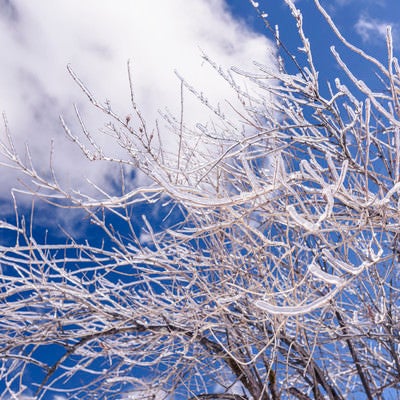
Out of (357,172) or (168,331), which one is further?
(168,331)

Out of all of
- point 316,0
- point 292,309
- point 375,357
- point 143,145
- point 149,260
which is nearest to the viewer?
point 292,309

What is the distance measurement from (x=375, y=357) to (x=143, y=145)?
3889mm

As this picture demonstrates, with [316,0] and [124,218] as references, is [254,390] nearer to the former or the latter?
[124,218]

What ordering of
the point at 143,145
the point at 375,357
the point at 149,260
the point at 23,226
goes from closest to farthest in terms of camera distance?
the point at 143,145 < the point at 23,226 < the point at 149,260 < the point at 375,357

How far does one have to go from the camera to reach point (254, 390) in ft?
16.6

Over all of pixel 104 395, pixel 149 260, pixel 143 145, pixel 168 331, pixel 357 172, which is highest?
pixel 357 172

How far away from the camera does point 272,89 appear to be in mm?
3785

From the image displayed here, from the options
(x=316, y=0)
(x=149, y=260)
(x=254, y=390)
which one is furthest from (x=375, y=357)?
(x=316, y=0)

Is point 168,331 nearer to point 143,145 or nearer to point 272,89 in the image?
point 143,145

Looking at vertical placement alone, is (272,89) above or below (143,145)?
above

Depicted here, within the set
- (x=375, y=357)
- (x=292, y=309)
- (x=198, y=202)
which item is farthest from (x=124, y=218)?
(x=375, y=357)

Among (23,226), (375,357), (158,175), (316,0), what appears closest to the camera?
(158,175)

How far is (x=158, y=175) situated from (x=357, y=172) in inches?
79.1

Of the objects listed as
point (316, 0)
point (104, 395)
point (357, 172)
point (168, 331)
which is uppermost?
point (316, 0)
